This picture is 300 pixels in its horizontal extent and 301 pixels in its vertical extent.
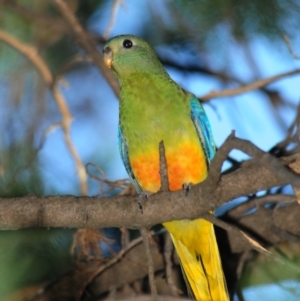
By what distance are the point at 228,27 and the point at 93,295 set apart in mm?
2099

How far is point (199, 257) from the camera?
3.57 meters

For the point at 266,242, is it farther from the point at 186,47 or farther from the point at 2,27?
the point at 2,27

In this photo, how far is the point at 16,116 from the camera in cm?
474

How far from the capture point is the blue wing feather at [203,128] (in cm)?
347

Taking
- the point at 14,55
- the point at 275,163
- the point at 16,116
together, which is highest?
the point at 14,55

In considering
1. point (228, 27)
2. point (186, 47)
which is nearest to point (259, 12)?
point (228, 27)

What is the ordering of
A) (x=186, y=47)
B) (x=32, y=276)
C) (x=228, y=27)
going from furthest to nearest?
1. (x=186, y=47)
2. (x=228, y=27)
3. (x=32, y=276)

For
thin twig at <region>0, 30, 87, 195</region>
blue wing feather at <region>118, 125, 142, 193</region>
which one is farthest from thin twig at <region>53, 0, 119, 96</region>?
blue wing feather at <region>118, 125, 142, 193</region>

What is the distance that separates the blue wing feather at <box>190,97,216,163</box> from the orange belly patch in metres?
0.06

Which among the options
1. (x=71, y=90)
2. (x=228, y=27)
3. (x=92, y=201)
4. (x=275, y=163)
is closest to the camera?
(x=275, y=163)

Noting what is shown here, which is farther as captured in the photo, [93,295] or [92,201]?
[93,295]

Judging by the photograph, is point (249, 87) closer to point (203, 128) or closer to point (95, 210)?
point (203, 128)

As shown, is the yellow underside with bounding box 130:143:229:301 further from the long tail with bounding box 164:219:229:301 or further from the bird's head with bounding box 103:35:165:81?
the bird's head with bounding box 103:35:165:81

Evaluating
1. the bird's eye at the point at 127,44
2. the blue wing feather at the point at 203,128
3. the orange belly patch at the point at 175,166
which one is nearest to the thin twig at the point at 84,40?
the bird's eye at the point at 127,44
